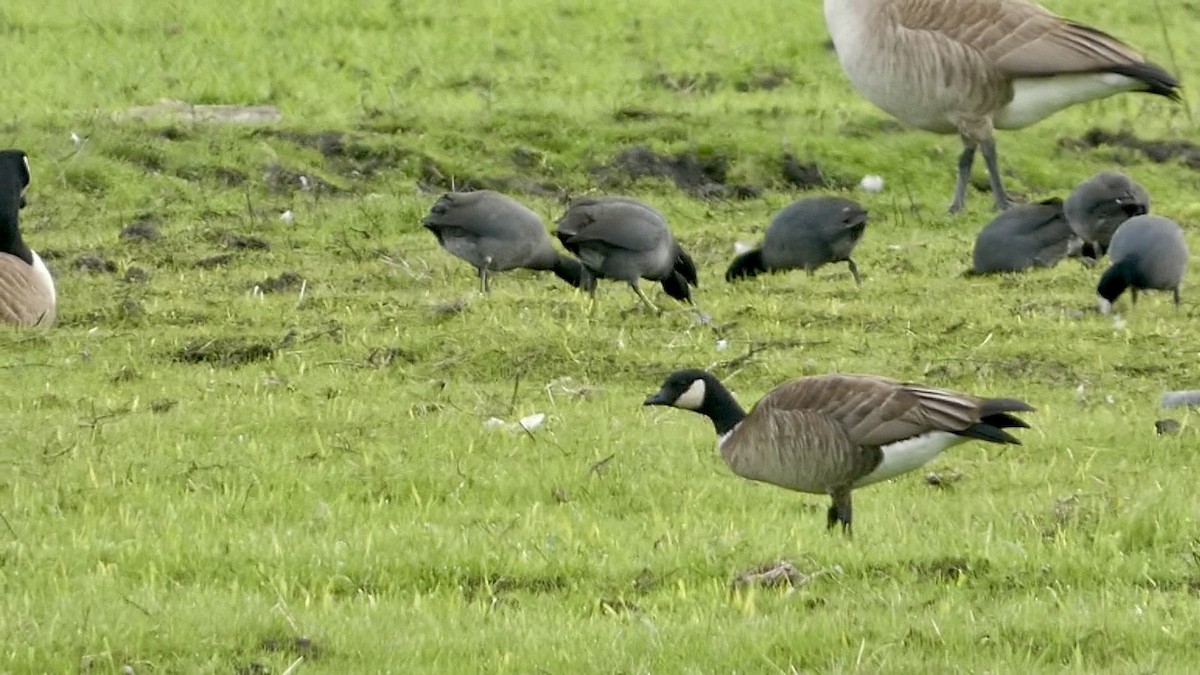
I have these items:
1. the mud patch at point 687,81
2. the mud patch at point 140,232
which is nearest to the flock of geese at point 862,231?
the mud patch at point 140,232

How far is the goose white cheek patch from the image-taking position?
8477mm

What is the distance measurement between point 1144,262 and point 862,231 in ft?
8.75

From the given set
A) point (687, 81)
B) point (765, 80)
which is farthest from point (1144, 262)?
point (765, 80)

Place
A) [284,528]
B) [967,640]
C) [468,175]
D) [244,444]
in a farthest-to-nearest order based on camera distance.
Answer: [468,175]
[244,444]
[284,528]
[967,640]

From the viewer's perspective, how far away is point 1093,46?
18.2 meters

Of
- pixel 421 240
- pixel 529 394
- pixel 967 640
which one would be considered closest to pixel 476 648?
pixel 967 640

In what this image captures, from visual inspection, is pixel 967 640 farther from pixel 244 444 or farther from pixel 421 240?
pixel 421 240

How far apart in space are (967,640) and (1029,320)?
7.15 m

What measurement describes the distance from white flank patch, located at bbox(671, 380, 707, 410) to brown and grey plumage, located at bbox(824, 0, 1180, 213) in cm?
1093

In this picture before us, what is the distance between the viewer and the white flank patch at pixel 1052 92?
1839 cm

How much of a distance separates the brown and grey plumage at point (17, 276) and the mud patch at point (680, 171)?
8.61 metres

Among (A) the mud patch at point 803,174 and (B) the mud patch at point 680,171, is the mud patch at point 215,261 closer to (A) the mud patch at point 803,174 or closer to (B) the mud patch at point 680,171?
(B) the mud patch at point 680,171

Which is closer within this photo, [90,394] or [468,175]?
[90,394]

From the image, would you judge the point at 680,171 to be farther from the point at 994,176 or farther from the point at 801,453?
the point at 801,453
